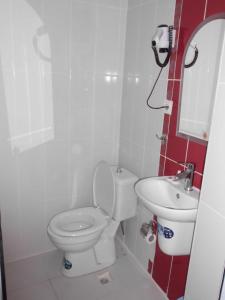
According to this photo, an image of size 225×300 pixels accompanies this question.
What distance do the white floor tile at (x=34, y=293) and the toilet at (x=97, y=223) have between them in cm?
19

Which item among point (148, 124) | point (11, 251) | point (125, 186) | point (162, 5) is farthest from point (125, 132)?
point (11, 251)

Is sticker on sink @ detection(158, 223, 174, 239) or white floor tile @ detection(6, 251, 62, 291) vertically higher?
sticker on sink @ detection(158, 223, 174, 239)

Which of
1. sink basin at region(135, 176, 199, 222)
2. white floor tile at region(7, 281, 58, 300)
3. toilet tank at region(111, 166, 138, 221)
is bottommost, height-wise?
white floor tile at region(7, 281, 58, 300)

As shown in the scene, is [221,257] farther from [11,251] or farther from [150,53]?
[11,251]

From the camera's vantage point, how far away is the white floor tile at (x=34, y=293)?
6.10 ft

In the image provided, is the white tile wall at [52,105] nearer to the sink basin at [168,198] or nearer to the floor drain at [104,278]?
the floor drain at [104,278]

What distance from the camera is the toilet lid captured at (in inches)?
82.8

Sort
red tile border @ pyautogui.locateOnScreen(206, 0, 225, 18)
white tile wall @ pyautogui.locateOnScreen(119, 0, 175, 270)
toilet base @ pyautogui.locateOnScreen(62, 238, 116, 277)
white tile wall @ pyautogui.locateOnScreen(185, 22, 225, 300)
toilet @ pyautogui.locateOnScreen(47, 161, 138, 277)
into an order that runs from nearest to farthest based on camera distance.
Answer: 1. white tile wall @ pyautogui.locateOnScreen(185, 22, 225, 300)
2. red tile border @ pyautogui.locateOnScreen(206, 0, 225, 18)
3. white tile wall @ pyautogui.locateOnScreen(119, 0, 175, 270)
4. toilet @ pyautogui.locateOnScreen(47, 161, 138, 277)
5. toilet base @ pyautogui.locateOnScreen(62, 238, 116, 277)

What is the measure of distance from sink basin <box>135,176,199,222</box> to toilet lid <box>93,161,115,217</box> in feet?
1.63

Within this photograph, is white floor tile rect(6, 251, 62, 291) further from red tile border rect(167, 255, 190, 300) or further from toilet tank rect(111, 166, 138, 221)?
red tile border rect(167, 255, 190, 300)

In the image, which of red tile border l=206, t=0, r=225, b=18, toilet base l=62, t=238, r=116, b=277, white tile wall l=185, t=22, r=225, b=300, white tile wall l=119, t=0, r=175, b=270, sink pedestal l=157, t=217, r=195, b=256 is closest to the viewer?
white tile wall l=185, t=22, r=225, b=300

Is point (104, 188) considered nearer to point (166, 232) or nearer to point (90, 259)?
point (90, 259)

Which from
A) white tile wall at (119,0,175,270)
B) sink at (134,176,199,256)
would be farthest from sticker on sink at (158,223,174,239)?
white tile wall at (119,0,175,270)

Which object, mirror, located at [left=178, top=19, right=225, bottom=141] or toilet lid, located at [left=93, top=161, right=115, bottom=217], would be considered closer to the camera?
mirror, located at [left=178, top=19, right=225, bottom=141]
